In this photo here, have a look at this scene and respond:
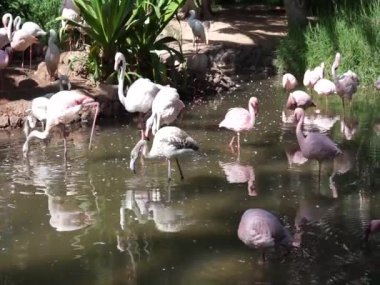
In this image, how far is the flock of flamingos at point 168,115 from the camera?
4668mm

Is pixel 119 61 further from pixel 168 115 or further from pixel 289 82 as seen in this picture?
pixel 289 82

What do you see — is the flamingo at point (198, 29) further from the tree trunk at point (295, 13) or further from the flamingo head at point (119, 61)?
the flamingo head at point (119, 61)

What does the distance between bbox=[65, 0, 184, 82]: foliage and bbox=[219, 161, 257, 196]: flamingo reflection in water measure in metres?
3.41

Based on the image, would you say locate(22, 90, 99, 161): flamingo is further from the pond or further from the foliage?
the foliage

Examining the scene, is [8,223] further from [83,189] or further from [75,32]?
[75,32]

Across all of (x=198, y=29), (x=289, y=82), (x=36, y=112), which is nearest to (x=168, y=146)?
(x=36, y=112)

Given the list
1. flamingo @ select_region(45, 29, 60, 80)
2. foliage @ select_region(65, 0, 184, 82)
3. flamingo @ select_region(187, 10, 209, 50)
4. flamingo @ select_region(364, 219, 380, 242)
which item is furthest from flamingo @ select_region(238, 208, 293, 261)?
flamingo @ select_region(187, 10, 209, 50)

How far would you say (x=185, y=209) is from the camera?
5859 mm

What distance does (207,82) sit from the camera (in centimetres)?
1147

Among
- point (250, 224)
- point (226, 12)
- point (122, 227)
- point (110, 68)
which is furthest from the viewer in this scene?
point (226, 12)

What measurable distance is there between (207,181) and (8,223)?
189cm

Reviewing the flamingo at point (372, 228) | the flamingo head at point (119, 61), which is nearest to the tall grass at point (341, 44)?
the flamingo head at point (119, 61)

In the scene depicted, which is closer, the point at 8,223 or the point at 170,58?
the point at 8,223

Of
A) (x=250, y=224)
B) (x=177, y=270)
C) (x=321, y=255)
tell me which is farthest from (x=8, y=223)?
(x=321, y=255)
